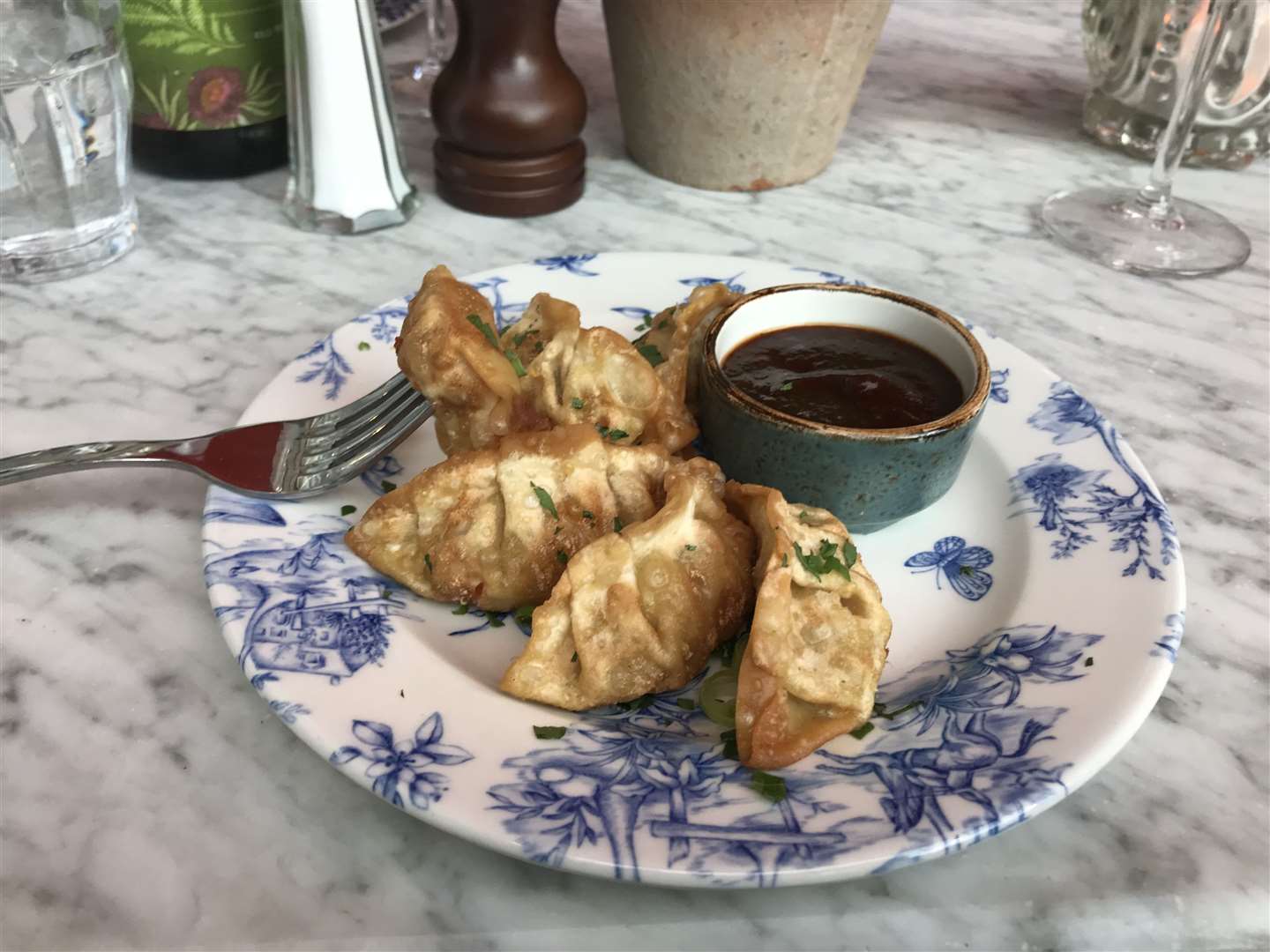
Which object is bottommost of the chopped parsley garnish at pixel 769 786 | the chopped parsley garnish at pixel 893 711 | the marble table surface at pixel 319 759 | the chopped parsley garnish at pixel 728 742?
the marble table surface at pixel 319 759

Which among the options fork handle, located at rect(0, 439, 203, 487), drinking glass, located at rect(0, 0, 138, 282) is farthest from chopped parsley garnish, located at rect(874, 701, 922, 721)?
drinking glass, located at rect(0, 0, 138, 282)

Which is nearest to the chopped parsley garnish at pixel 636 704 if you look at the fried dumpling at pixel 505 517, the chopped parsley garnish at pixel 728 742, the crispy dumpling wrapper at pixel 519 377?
the chopped parsley garnish at pixel 728 742

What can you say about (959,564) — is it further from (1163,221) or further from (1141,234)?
(1163,221)

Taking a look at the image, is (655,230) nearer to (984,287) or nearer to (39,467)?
(984,287)

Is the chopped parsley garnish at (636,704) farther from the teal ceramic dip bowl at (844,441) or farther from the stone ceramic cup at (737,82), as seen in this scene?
the stone ceramic cup at (737,82)

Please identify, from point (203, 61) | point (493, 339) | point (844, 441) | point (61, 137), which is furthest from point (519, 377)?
point (203, 61)

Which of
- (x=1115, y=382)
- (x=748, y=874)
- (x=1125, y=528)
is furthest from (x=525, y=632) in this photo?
(x=1115, y=382)
